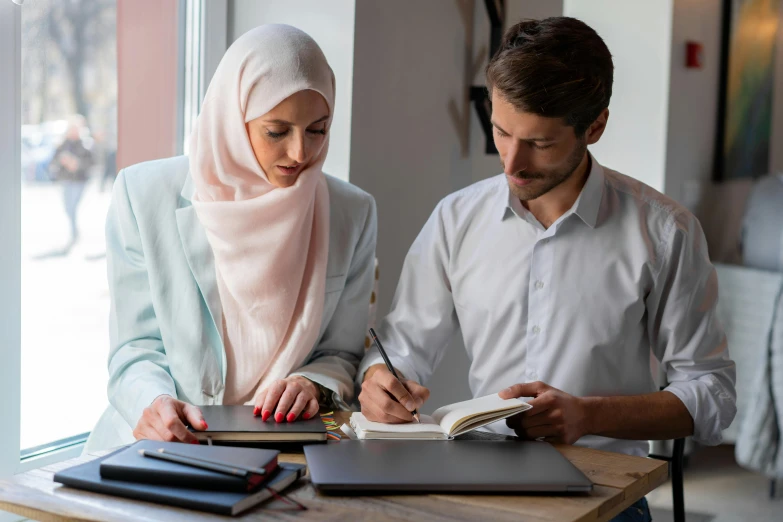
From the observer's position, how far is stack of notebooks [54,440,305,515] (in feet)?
3.52

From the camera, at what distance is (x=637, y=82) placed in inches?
144

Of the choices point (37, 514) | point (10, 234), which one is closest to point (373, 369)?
point (37, 514)

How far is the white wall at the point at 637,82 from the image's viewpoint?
3.59 metres

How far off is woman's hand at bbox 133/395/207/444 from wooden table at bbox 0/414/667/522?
0.60 feet

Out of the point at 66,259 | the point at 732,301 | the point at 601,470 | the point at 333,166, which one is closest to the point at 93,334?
the point at 66,259

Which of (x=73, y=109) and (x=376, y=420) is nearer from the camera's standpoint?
(x=376, y=420)

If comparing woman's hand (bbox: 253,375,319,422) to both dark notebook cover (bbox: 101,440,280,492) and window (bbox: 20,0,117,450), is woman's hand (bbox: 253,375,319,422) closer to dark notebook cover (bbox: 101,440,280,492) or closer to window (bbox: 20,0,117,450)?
dark notebook cover (bbox: 101,440,280,492)

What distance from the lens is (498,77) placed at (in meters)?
1.62

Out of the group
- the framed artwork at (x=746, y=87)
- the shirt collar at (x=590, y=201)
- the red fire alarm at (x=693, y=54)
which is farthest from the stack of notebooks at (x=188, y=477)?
the framed artwork at (x=746, y=87)

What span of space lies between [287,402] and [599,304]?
63cm

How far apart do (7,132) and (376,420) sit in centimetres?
103

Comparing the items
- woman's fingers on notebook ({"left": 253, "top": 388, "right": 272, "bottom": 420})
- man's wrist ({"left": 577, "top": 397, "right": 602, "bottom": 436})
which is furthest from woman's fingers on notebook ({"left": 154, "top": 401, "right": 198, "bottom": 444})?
man's wrist ({"left": 577, "top": 397, "right": 602, "bottom": 436})

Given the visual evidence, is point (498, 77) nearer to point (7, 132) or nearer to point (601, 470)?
point (601, 470)

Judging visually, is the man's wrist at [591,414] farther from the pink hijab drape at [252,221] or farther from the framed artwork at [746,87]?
the framed artwork at [746,87]
